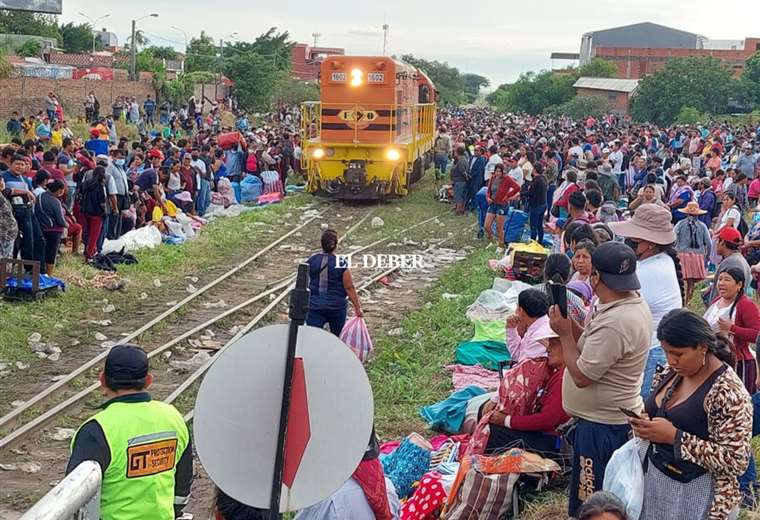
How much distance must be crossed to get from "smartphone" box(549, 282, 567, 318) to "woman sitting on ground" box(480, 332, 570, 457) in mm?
978

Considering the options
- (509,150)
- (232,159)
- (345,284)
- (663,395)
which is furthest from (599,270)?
(232,159)

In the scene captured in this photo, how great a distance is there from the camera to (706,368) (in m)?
4.01

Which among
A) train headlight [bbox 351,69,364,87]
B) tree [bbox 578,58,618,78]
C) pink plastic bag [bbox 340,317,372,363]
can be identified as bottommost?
pink plastic bag [bbox 340,317,372,363]

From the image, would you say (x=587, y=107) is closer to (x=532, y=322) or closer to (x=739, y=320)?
(x=739, y=320)

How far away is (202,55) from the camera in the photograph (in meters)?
61.6

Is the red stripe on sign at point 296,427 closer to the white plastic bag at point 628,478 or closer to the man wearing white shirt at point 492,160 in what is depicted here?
the white plastic bag at point 628,478

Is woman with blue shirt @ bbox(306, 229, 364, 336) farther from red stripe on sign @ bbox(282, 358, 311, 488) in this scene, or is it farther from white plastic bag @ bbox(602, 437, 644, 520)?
red stripe on sign @ bbox(282, 358, 311, 488)

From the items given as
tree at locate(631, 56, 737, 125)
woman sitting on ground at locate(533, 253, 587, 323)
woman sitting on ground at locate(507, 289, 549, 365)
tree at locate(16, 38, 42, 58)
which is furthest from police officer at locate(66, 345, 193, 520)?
tree at locate(631, 56, 737, 125)

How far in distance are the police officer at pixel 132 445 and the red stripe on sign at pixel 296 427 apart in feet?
3.50

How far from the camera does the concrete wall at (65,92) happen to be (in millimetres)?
33406

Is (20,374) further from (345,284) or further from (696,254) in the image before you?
(696,254)

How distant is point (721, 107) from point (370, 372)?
54285 millimetres

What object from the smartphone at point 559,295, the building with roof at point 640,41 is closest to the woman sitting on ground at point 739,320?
the smartphone at point 559,295

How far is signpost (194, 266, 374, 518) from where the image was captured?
9.86ft
